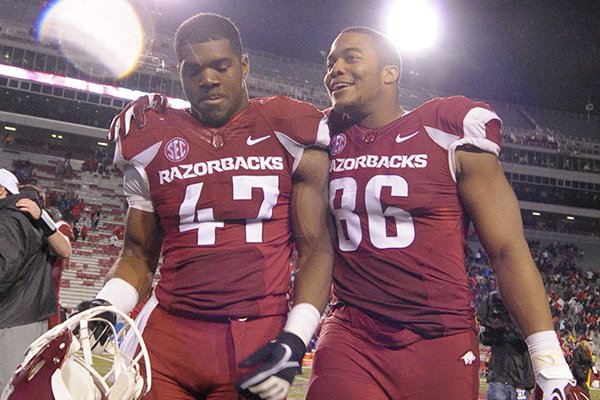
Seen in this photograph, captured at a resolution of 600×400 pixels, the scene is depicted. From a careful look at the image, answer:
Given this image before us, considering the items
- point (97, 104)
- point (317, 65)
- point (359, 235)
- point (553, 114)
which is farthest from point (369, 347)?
point (553, 114)

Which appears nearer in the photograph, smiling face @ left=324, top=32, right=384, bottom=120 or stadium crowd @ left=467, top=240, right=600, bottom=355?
smiling face @ left=324, top=32, right=384, bottom=120

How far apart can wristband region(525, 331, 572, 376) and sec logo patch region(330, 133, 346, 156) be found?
1048 millimetres

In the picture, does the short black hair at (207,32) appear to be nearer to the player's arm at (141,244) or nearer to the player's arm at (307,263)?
the player's arm at (307,263)

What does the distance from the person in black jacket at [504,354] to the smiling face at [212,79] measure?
4.45 meters

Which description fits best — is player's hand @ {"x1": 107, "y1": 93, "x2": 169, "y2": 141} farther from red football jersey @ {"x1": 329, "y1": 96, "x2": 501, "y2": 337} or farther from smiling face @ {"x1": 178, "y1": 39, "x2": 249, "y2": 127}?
red football jersey @ {"x1": 329, "y1": 96, "x2": 501, "y2": 337}

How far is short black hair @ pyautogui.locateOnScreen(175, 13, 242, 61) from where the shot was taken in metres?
2.35

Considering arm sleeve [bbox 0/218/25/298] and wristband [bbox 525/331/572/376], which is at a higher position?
arm sleeve [bbox 0/218/25/298]

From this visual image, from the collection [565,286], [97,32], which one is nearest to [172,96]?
[97,32]

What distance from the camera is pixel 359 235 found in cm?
255

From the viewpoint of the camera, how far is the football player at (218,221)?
2.14 meters

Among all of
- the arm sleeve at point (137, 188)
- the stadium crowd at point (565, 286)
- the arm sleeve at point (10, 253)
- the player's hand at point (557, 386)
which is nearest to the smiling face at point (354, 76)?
the arm sleeve at point (137, 188)

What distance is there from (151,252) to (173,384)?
0.58 metres

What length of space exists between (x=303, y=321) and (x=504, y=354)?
15.2 ft

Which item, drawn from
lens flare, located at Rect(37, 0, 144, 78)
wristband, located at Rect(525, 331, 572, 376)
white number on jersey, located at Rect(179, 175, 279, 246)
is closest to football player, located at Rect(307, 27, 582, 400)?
wristband, located at Rect(525, 331, 572, 376)
